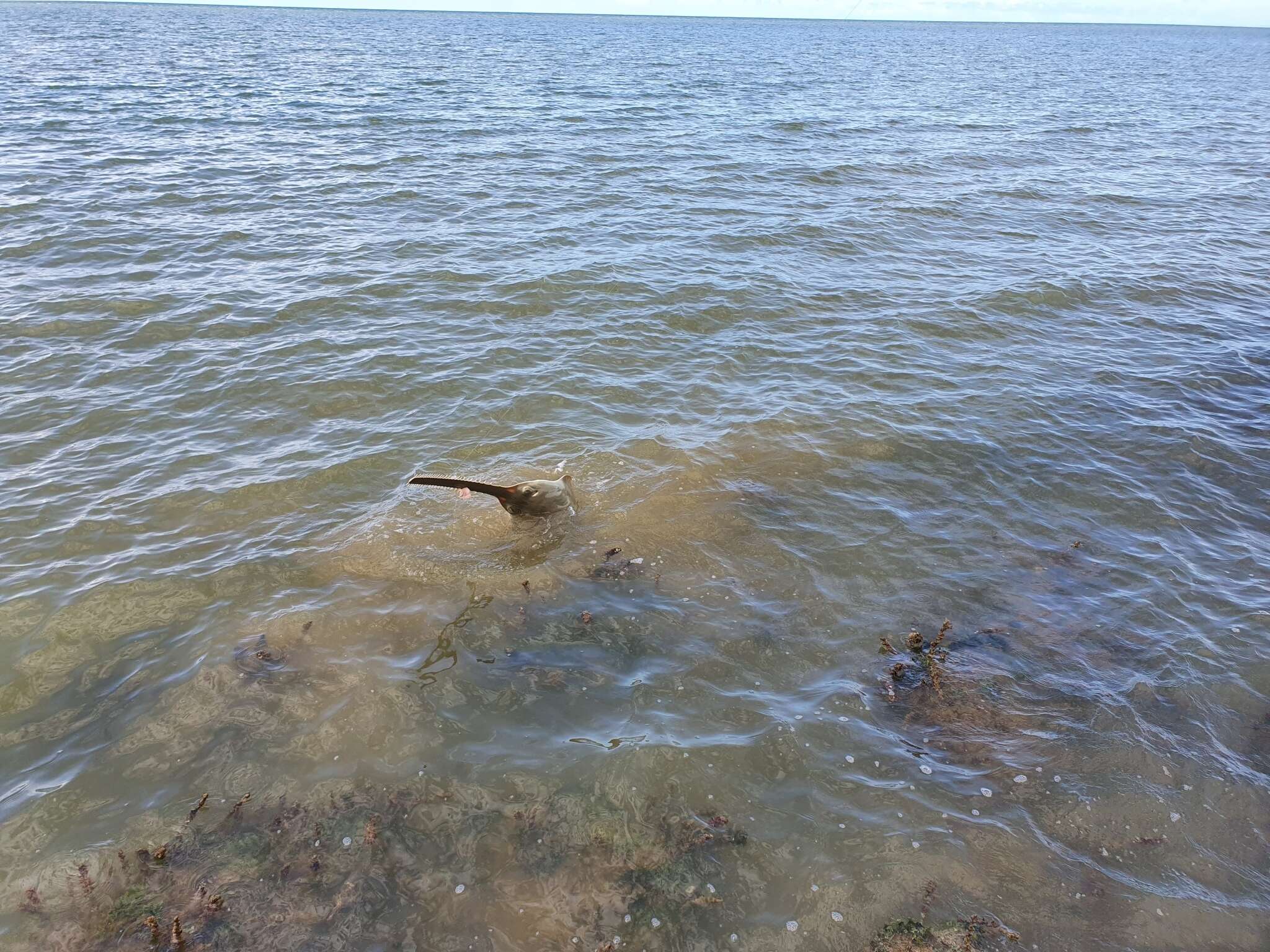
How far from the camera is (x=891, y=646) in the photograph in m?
7.69

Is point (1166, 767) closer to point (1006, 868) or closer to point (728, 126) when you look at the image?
point (1006, 868)

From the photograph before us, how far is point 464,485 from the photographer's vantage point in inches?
315

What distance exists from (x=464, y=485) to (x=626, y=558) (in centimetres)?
227

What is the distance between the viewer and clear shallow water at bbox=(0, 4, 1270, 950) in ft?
18.9

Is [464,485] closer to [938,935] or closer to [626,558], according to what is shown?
[626,558]

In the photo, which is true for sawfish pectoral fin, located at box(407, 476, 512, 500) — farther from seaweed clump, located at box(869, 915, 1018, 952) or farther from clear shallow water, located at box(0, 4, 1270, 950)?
seaweed clump, located at box(869, 915, 1018, 952)

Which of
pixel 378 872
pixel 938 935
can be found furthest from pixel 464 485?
pixel 938 935

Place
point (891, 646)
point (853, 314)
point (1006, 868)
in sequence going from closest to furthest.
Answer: point (1006, 868), point (891, 646), point (853, 314)

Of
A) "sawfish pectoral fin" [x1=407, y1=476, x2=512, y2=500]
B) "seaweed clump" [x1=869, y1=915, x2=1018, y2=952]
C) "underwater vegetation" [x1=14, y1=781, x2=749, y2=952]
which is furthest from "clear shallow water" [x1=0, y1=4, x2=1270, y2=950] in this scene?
"sawfish pectoral fin" [x1=407, y1=476, x2=512, y2=500]

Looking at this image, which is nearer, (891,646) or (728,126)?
(891,646)

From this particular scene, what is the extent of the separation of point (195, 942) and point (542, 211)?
19.0 meters

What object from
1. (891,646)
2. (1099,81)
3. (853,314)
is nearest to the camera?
(891,646)

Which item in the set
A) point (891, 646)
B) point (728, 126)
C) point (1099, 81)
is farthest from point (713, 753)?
point (1099, 81)

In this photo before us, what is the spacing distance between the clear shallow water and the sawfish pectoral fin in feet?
2.99
